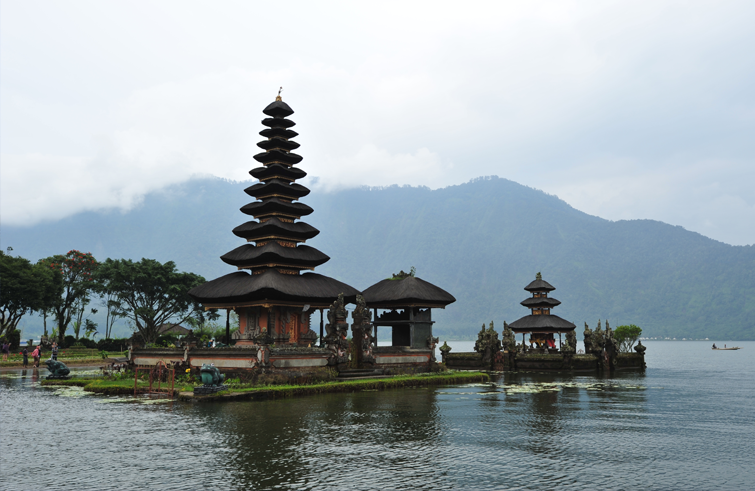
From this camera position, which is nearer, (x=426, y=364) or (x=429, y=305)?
(x=426, y=364)

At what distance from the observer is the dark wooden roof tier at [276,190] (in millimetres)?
45031

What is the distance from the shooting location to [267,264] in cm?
4147

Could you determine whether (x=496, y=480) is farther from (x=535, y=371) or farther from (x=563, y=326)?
(x=563, y=326)

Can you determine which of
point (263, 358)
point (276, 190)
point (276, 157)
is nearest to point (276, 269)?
point (276, 190)

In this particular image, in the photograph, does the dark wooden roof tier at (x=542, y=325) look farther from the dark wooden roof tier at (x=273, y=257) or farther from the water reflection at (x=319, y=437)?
the water reflection at (x=319, y=437)

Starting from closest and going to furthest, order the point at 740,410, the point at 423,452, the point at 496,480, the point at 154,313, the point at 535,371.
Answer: the point at 496,480
the point at 423,452
the point at 740,410
the point at 535,371
the point at 154,313

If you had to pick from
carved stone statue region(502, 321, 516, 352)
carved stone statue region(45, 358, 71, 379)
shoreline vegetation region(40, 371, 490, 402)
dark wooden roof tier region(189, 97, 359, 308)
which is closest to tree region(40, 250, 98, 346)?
dark wooden roof tier region(189, 97, 359, 308)

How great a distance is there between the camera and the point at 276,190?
45.0 meters

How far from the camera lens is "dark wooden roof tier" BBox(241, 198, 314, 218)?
4422cm

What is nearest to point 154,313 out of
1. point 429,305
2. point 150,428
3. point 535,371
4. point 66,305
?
point 66,305

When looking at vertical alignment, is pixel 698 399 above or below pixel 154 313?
below

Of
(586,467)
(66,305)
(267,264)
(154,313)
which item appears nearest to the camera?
(586,467)

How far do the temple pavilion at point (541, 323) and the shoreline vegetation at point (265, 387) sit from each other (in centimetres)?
2729

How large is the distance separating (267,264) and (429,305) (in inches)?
506
